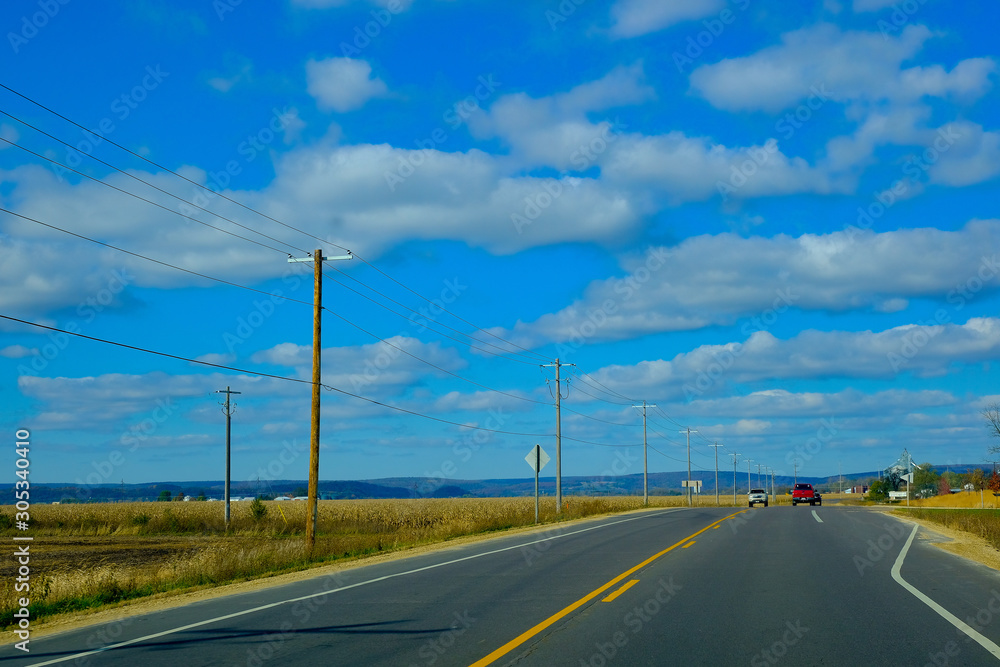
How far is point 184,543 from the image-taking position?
39.4m

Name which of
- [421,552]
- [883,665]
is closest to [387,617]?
[883,665]

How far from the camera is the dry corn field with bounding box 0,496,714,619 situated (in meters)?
16.3

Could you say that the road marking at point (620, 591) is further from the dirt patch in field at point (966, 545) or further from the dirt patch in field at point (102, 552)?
the dirt patch in field at point (102, 552)

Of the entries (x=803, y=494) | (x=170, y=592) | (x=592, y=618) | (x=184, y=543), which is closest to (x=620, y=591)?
(x=592, y=618)

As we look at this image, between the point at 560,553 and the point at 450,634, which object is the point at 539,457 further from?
the point at 450,634

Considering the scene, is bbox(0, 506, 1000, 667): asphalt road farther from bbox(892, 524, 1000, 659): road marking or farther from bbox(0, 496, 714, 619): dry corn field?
bbox(0, 496, 714, 619): dry corn field

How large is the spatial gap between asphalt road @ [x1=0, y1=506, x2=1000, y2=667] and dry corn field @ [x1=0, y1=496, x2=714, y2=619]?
113 inches

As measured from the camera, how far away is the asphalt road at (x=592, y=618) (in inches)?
353

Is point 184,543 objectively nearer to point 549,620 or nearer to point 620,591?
point 620,591

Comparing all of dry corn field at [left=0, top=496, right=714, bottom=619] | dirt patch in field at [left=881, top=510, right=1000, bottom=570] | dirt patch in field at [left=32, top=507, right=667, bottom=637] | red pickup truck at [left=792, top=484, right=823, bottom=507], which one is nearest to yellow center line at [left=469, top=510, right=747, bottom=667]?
dirt patch in field at [left=32, top=507, right=667, bottom=637]

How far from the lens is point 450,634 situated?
10.1 metres

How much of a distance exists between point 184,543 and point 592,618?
1305 inches

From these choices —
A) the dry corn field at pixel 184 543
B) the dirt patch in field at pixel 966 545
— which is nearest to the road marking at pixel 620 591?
the dirt patch in field at pixel 966 545

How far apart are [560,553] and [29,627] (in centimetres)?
1218
